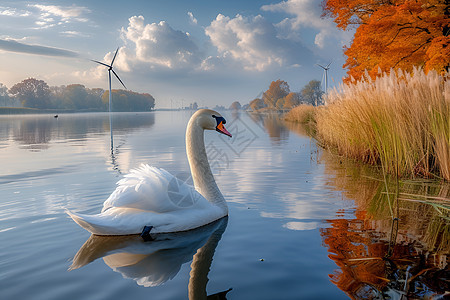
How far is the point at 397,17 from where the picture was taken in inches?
605

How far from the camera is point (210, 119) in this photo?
6.38 m

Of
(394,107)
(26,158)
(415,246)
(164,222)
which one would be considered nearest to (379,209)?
(415,246)

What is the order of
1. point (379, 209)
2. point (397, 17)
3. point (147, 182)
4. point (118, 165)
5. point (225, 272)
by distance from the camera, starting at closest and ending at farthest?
point (225, 272) → point (147, 182) → point (379, 209) → point (118, 165) → point (397, 17)

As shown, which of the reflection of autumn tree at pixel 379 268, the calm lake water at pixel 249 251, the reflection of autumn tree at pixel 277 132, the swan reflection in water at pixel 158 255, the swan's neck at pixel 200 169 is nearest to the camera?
the reflection of autumn tree at pixel 379 268

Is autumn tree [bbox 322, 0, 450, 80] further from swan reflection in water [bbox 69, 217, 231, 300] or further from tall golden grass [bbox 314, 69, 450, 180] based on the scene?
swan reflection in water [bbox 69, 217, 231, 300]

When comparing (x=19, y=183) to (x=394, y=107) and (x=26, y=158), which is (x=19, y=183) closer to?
(x=26, y=158)

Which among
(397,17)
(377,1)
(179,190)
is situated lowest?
Answer: (179,190)

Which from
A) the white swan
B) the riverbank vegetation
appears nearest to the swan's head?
the white swan

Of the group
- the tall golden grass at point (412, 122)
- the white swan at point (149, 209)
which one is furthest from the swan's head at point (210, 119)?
the tall golden grass at point (412, 122)

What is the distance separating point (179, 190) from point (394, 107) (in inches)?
226

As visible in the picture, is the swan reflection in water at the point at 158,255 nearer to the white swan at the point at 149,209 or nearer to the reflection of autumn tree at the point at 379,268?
the white swan at the point at 149,209

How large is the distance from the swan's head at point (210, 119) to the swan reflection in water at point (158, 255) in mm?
1883

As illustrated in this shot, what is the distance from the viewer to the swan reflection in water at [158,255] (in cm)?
375

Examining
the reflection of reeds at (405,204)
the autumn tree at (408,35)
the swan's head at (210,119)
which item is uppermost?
the autumn tree at (408,35)
